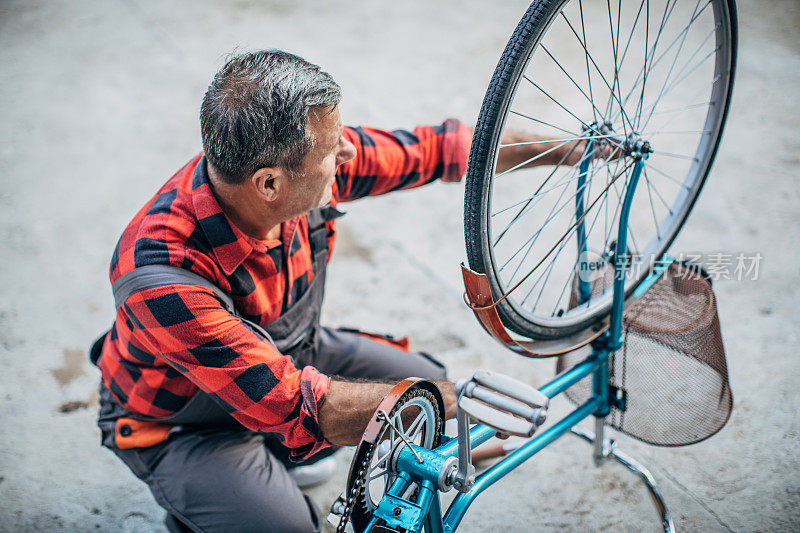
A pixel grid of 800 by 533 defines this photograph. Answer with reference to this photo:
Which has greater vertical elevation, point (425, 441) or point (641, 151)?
point (641, 151)

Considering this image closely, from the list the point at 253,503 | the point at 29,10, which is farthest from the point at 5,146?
the point at 253,503

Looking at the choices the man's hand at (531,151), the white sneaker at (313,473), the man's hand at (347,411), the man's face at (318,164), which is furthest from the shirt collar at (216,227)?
the white sneaker at (313,473)

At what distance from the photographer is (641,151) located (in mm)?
1114

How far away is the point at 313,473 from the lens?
1560 mm

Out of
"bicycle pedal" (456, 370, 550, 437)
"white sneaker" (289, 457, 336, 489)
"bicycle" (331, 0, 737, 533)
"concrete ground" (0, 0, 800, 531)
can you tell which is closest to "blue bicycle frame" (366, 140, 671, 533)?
"bicycle" (331, 0, 737, 533)

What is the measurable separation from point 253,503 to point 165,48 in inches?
103

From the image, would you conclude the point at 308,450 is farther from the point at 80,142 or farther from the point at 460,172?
the point at 80,142

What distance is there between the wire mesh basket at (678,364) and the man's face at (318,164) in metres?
0.65

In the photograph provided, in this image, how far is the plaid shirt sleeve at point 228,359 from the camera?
986 millimetres

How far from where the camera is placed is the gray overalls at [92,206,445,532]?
1183 millimetres

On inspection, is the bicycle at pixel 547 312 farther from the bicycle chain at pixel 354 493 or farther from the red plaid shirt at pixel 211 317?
the red plaid shirt at pixel 211 317

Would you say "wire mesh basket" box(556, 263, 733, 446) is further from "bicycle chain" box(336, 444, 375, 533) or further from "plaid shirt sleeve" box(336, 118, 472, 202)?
"bicycle chain" box(336, 444, 375, 533)

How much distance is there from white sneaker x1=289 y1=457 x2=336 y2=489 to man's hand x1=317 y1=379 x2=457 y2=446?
563 mm

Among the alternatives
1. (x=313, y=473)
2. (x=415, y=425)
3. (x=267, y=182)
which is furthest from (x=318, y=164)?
(x=313, y=473)
